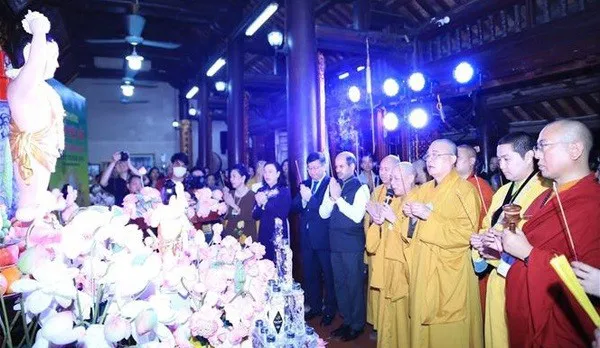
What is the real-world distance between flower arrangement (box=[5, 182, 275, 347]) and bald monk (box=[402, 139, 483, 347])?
177 cm

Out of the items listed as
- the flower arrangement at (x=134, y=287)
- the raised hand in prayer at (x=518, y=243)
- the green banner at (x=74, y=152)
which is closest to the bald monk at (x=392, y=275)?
the raised hand in prayer at (x=518, y=243)

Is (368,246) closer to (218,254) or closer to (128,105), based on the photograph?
(218,254)

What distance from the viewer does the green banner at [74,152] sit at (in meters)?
5.04

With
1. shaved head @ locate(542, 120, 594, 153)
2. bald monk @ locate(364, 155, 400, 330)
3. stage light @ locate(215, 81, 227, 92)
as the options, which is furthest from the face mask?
stage light @ locate(215, 81, 227, 92)

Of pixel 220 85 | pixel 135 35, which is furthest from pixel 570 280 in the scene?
pixel 220 85

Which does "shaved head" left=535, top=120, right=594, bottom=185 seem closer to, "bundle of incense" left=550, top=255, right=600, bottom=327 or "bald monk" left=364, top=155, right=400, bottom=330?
"bundle of incense" left=550, top=255, right=600, bottom=327

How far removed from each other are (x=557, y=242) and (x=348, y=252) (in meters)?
2.08

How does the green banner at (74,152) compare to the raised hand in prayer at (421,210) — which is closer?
the raised hand in prayer at (421,210)

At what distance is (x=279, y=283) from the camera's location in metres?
1.74

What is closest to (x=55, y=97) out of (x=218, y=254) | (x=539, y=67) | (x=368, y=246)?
(x=218, y=254)

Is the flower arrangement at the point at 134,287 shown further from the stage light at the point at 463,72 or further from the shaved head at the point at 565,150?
the stage light at the point at 463,72

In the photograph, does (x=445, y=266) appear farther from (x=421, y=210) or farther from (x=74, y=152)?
(x=74, y=152)

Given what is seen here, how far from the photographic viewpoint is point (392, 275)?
3.37 metres

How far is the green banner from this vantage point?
198 inches
